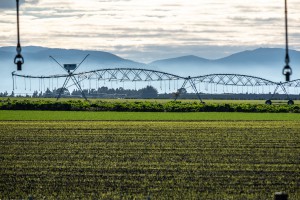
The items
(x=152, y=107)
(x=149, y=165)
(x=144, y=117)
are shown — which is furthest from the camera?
(x=152, y=107)

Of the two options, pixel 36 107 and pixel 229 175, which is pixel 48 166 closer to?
pixel 229 175

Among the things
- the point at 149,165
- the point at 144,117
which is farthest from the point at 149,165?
the point at 144,117

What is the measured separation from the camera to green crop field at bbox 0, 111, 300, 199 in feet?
95.1

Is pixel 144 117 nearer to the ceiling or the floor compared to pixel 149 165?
nearer to the ceiling

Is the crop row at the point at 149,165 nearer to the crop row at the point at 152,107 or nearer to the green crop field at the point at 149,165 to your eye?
the green crop field at the point at 149,165

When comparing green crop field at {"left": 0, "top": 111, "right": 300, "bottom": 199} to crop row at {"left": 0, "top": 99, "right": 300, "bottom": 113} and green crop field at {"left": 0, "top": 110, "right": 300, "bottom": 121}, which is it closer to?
green crop field at {"left": 0, "top": 110, "right": 300, "bottom": 121}

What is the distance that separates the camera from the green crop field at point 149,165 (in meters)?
29.0

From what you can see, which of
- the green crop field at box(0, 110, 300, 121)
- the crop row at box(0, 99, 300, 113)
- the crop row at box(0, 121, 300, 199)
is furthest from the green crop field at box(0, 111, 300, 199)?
the crop row at box(0, 99, 300, 113)

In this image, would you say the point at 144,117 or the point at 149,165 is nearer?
the point at 149,165

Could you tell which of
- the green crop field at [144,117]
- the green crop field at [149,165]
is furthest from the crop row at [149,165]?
the green crop field at [144,117]

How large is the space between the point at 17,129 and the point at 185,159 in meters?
29.2

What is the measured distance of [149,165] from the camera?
3712 centimetres

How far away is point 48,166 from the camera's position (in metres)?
37.1

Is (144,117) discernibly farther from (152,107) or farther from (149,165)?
(149,165)
